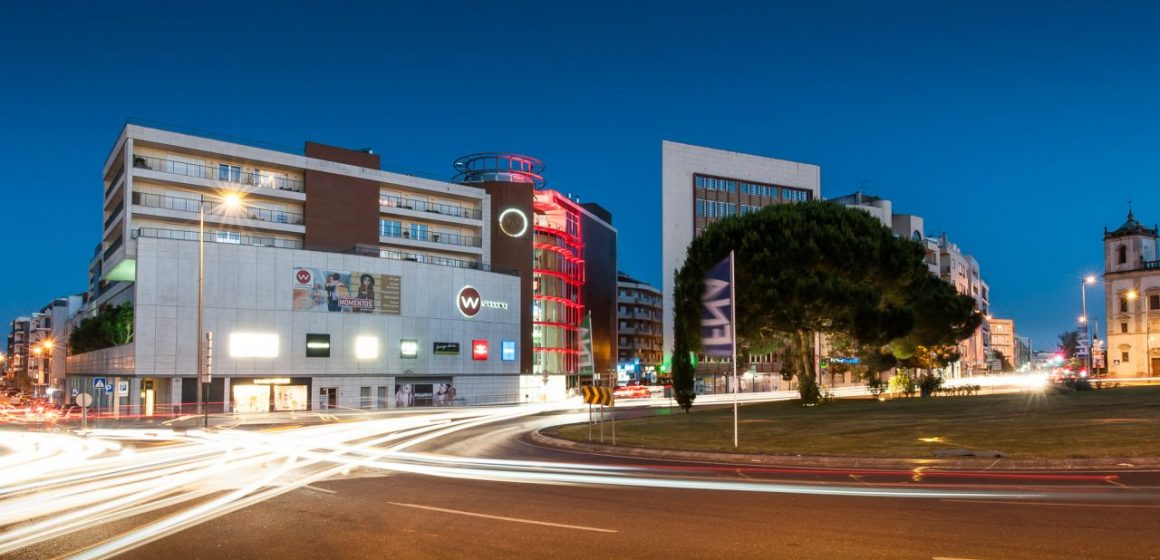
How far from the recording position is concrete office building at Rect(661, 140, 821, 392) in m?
112

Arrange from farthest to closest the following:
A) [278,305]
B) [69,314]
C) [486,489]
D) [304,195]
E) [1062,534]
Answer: [69,314], [304,195], [278,305], [486,489], [1062,534]

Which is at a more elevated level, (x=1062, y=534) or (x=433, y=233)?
(x=433, y=233)

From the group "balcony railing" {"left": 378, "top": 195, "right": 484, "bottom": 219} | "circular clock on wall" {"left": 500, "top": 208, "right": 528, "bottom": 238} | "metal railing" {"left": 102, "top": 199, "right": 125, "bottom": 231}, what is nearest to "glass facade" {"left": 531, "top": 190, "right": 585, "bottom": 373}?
"circular clock on wall" {"left": 500, "top": 208, "right": 528, "bottom": 238}

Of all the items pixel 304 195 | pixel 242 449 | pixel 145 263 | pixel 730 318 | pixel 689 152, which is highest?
pixel 689 152

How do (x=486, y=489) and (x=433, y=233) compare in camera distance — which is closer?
(x=486, y=489)

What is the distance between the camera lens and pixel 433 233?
86062 millimetres

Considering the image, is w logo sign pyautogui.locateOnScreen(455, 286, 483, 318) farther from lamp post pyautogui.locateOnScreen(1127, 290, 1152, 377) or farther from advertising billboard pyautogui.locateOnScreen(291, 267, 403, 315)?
lamp post pyautogui.locateOnScreen(1127, 290, 1152, 377)

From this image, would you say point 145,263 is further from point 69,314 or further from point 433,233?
point 69,314

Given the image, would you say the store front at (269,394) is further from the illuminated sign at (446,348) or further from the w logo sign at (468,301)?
the w logo sign at (468,301)

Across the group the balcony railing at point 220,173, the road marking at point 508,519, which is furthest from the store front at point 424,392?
the road marking at point 508,519

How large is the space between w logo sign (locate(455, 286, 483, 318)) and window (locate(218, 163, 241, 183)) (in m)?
22.0

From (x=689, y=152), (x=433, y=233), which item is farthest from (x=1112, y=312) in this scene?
(x=433, y=233)

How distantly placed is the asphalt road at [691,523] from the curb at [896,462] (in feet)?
3.54

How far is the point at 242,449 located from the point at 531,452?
986 centimetres
